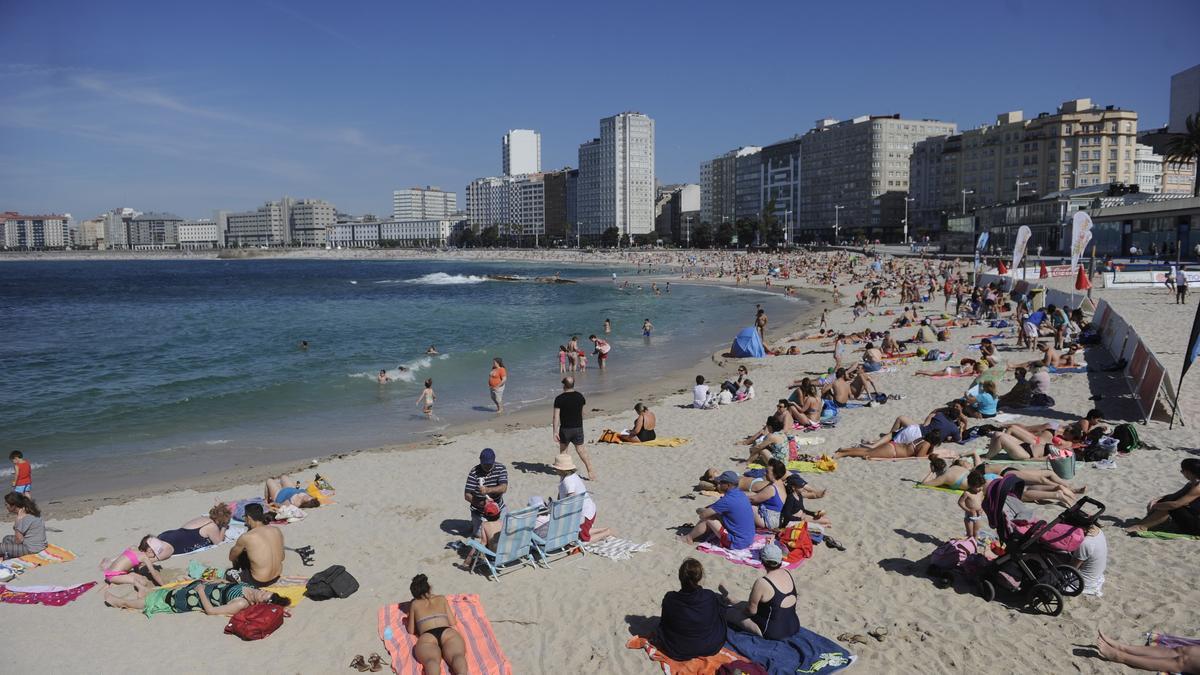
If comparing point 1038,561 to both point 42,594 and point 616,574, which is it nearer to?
point 616,574

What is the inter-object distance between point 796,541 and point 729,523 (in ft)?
2.16

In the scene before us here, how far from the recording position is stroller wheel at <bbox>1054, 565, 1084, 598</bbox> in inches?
237

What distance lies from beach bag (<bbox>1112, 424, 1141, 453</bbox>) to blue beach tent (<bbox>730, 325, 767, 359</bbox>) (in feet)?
43.3

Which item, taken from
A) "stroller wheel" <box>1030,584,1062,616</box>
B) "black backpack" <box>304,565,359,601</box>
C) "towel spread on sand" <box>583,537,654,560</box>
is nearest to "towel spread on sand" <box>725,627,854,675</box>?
"stroller wheel" <box>1030,584,1062,616</box>

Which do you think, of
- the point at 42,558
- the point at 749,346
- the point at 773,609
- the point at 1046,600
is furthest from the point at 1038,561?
the point at 749,346

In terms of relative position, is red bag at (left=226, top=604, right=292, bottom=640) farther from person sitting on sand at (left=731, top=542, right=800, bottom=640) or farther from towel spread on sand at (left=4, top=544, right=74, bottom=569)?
person sitting on sand at (left=731, top=542, right=800, bottom=640)

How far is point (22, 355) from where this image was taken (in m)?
30.4

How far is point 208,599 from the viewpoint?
22.1 feet

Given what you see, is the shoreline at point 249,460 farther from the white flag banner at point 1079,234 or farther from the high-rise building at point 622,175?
the high-rise building at point 622,175

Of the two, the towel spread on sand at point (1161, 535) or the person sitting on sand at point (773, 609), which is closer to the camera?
the person sitting on sand at point (773, 609)

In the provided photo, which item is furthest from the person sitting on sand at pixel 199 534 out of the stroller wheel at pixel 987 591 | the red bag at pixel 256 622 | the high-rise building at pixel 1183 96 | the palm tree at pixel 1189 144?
the high-rise building at pixel 1183 96

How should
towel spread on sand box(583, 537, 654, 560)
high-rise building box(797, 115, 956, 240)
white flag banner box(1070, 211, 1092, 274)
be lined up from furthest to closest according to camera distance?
high-rise building box(797, 115, 956, 240), white flag banner box(1070, 211, 1092, 274), towel spread on sand box(583, 537, 654, 560)

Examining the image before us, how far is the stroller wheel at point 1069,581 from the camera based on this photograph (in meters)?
6.02

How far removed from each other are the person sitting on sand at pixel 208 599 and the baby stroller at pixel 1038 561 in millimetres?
6080
